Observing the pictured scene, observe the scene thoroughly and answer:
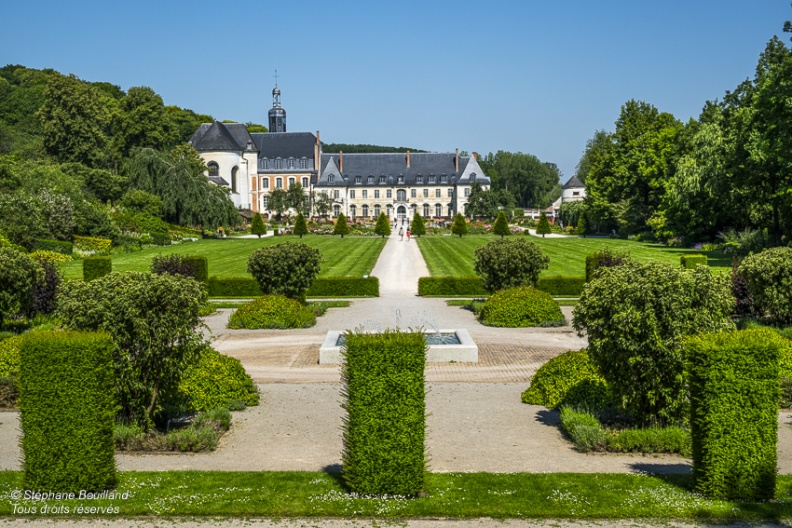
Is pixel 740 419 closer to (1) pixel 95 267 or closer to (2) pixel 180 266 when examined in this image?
(2) pixel 180 266

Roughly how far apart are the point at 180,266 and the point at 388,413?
671 inches

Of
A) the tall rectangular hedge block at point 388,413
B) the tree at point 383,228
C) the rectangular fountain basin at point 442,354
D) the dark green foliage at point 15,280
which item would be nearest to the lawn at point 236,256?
the tree at point 383,228

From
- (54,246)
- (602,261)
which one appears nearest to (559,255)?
(602,261)

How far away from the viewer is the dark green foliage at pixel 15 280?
17422 millimetres

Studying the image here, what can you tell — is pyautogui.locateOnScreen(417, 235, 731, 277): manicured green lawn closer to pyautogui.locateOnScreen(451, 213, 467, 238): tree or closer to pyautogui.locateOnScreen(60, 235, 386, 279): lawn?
pyautogui.locateOnScreen(60, 235, 386, 279): lawn

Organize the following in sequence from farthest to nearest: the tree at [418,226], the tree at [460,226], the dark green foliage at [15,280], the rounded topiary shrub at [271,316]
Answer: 1. the tree at [418,226]
2. the tree at [460,226]
3. the rounded topiary shrub at [271,316]
4. the dark green foliage at [15,280]

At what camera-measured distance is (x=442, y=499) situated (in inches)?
310

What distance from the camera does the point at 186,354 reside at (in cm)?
1045

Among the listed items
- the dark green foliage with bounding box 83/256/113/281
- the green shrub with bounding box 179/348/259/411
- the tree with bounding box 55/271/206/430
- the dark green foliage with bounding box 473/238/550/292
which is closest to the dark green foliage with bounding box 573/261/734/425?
the tree with bounding box 55/271/206/430

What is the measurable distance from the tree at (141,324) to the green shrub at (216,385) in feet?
4.64

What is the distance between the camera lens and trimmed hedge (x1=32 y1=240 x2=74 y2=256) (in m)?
39.4

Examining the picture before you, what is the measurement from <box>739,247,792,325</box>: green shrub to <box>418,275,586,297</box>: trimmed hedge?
783 centimetres

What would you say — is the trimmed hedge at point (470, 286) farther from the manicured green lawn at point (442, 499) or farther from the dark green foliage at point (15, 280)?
the manicured green lawn at point (442, 499)

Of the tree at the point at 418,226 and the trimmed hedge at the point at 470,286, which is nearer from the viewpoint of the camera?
the trimmed hedge at the point at 470,286
